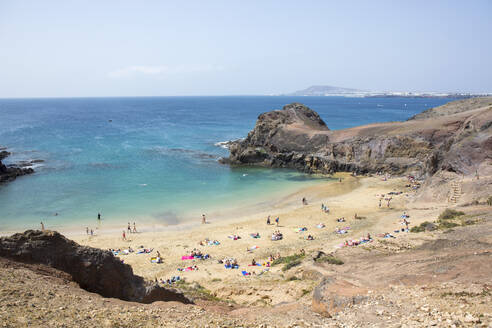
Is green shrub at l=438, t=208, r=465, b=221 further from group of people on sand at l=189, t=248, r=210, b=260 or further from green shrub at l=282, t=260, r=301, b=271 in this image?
group of people on sand at l=189, t=248, r=210, b=260

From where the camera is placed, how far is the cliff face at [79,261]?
418 inches

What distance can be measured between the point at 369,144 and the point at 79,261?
151ft

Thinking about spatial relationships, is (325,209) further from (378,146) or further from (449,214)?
(378,146)

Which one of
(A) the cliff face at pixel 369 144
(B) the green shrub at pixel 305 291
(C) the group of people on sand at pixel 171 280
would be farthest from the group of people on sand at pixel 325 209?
(B) the green shrub at pixel 305 291

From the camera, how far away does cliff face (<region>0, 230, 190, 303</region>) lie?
10617 mm

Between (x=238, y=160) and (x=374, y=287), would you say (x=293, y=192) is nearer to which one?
(x=238, y=160)

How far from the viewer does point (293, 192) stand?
4159cm

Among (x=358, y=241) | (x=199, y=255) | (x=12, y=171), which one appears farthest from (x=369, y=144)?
(x=12, y=171)

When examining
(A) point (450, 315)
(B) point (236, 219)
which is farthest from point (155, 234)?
(A) point (450, 315)

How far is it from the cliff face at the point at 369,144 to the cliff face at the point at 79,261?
30749mm

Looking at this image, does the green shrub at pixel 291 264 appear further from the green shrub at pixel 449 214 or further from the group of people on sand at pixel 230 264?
the green shrub at pixel 449 214

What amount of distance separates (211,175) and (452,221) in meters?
32.6

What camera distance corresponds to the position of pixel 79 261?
36.3ft

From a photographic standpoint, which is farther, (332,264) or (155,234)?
(155,234)
